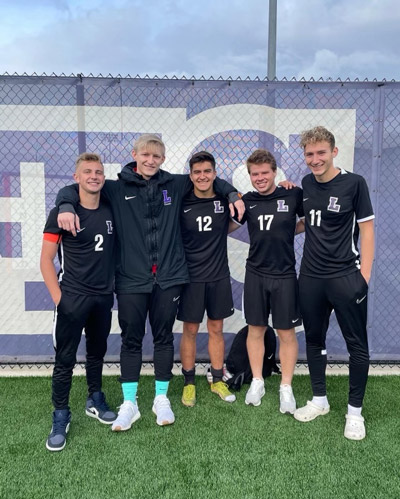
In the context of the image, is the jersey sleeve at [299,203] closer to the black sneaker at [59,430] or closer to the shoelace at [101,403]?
the shoelace at [101,403]

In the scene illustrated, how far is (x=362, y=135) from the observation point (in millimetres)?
3551

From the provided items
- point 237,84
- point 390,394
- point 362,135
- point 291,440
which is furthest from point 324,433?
point 237,84

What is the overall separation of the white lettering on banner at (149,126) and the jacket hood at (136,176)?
0.89 metres

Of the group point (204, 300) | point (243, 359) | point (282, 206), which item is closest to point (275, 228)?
point (282, 206)

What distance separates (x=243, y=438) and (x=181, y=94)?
278 centimetres

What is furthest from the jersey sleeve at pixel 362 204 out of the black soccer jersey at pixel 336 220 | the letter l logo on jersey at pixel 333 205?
the letter l logo on jersey at pixel 333 205

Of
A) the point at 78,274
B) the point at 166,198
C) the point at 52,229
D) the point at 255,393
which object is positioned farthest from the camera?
the point at 255,393

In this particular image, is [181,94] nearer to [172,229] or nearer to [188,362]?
[172,229]

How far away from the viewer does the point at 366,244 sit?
2576 millimetres

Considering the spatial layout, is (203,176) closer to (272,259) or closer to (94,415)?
(272,259)

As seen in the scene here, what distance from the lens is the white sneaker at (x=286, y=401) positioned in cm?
292

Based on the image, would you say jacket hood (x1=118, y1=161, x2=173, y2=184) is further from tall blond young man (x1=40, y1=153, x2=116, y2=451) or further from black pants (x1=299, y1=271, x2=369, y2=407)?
black pants (x1=299, y1=271, x2=369, y2=407)

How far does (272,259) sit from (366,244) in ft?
2.13

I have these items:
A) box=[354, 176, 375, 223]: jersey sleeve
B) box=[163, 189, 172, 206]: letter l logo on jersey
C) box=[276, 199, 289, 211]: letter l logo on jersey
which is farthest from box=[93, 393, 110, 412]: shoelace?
box=[354, 176, 375, 223]: jersey sleeve
